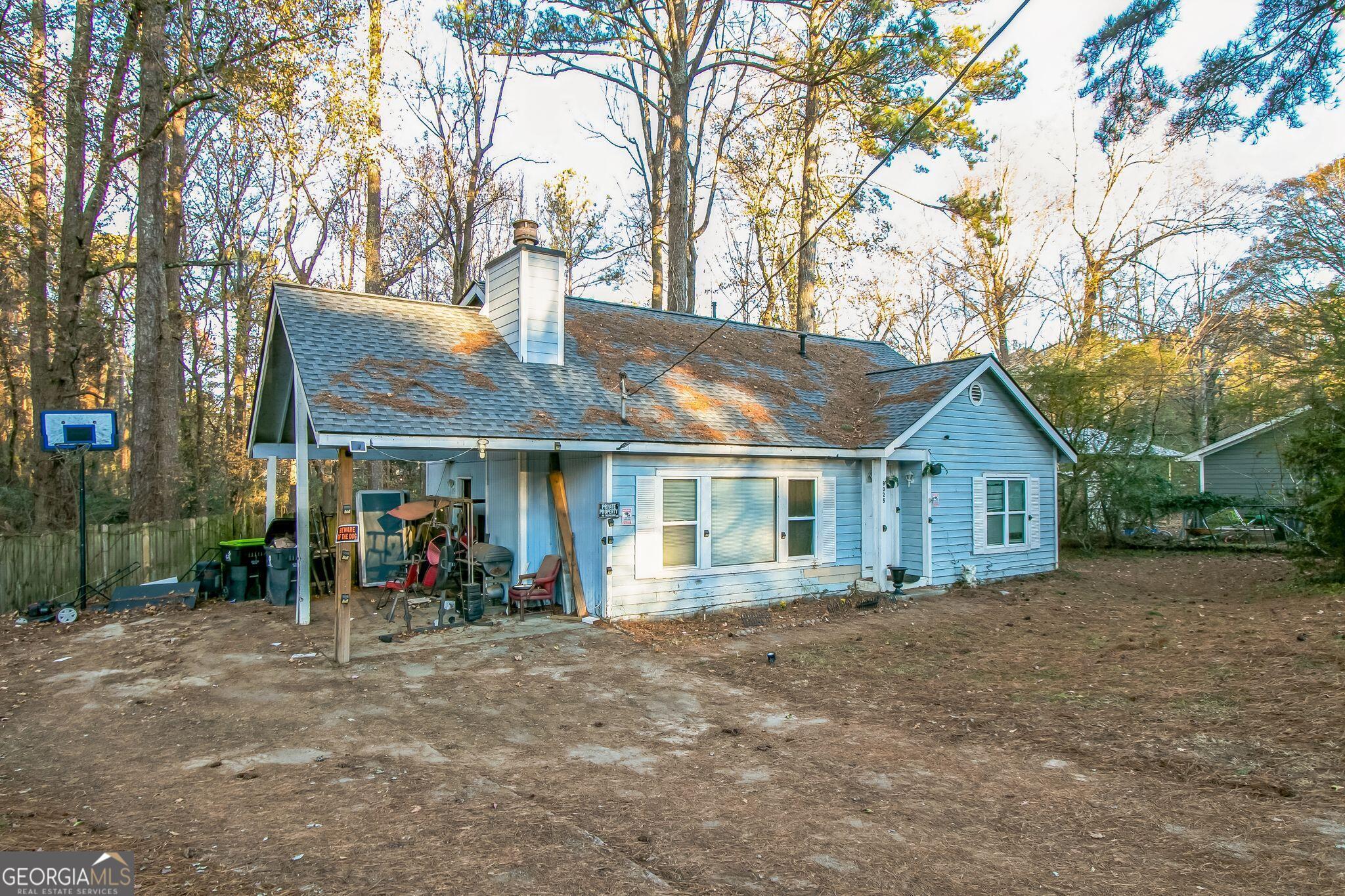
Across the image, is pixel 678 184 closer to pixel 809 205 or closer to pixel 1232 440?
pixel 809 205

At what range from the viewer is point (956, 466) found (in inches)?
543

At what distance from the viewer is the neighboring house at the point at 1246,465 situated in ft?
76.4

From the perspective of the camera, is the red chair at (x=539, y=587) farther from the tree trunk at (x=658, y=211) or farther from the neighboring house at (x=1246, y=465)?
the neighboring house at (x=1246, y=465)

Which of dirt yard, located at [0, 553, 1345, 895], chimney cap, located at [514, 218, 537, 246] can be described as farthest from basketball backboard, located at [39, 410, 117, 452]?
chimney cap, located at [514, 218, 537, 246]

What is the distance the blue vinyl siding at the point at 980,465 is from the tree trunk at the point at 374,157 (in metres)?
14.1

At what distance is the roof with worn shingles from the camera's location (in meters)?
9.48

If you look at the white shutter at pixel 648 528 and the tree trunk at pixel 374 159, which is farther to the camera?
the tree trunk at pixel 374 159

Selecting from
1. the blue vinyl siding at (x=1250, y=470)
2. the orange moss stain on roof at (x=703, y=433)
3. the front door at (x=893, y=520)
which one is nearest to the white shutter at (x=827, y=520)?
the front door at (x=893, y=520)

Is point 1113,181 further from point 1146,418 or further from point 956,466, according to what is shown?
point 956,466

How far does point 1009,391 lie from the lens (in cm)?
1468

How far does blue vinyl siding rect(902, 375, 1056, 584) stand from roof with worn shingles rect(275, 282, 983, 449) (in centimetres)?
68

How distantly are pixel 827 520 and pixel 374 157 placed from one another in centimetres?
1507

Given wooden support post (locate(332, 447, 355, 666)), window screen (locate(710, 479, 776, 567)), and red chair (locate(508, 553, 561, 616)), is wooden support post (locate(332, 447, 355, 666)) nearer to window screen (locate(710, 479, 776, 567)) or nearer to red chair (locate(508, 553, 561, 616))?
red chair (locate(508, 553, 561, 616))

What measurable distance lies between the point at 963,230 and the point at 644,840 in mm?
28077
